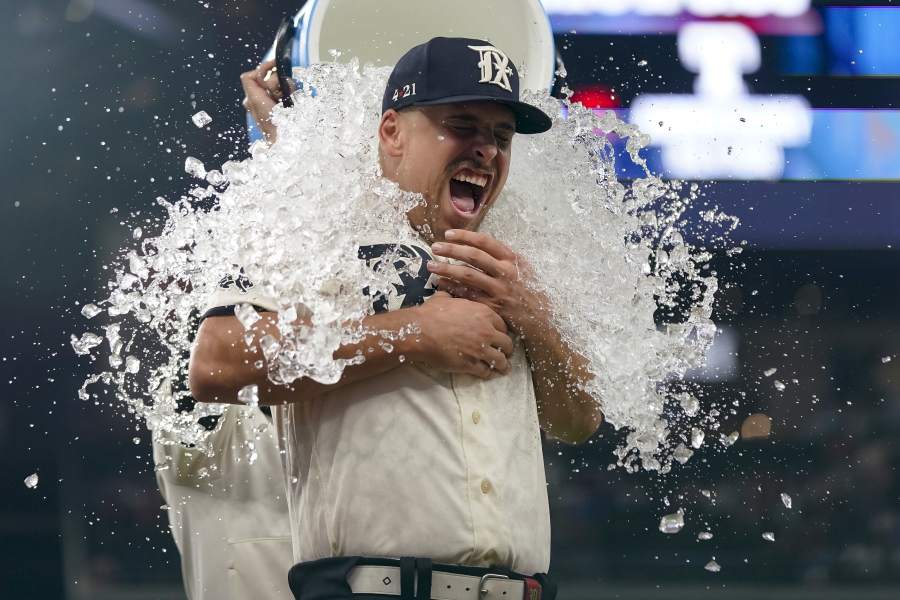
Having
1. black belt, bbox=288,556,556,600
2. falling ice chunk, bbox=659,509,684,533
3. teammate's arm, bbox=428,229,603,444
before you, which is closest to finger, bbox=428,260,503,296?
teammate's arm, bbox=428,229,603,444

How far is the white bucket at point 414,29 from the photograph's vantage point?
247 cm

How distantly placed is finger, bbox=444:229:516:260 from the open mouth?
9cm

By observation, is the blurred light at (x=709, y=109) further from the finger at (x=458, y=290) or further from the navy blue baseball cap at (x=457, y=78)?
the finger at (x=458, y=290)

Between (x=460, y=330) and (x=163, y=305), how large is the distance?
2.39ft

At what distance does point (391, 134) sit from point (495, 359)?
0.45 metres

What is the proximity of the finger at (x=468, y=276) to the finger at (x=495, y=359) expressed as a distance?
0.32ft

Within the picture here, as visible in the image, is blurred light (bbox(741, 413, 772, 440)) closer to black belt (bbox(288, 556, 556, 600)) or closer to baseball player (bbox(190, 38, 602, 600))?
baseball player (bbox(190, 38, 602, 600))

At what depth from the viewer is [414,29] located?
2535 mm

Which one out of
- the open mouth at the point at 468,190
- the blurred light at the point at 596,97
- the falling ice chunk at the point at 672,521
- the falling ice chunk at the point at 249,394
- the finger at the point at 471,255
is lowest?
the falling ice chunk at the point at 672,521

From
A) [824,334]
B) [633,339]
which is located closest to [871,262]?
[824,334]

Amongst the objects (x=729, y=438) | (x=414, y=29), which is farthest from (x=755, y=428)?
(x=414, y=29)

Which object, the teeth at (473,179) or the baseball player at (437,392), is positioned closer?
the baseball player at (437,392)

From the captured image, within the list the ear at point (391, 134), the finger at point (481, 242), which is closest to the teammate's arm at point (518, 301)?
the finger at point (481, 242)

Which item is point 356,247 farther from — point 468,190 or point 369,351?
point 468,190
